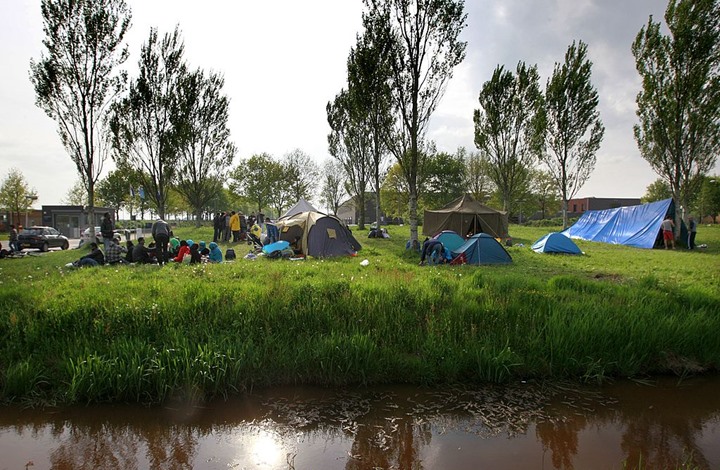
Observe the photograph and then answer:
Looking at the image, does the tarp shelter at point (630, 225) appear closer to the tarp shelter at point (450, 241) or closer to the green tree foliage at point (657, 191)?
the tarp shelter at point (450, 241)

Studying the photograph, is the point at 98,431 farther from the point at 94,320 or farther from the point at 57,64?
the point at 57,64

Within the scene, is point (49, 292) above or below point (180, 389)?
above

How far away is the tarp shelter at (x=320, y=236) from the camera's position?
1497 centimetres

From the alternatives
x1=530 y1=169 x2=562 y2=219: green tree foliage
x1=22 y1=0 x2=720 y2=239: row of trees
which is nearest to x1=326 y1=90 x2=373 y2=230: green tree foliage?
x1=22 y1=0 x2=720 y2=239: row of trees

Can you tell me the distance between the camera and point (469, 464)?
3.18 meters

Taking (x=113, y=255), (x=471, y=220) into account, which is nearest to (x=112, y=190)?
(x=113, y=255)

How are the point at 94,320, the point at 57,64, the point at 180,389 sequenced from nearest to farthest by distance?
1. the point at 180,389
2. the point at 94,320
3. the point at 57,64

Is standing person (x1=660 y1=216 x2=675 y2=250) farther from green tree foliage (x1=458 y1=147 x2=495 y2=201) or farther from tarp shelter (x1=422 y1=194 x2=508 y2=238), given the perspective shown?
green tree foliage (x1=458 y1=147 x2=495 y2=201)

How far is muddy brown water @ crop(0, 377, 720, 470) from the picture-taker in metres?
3.23

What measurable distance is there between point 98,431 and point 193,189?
94.0ft

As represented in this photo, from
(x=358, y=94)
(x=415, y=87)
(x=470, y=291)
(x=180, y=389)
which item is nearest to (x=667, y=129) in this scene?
(x=415, y=87)

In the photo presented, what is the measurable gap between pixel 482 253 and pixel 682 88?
1463 centimetres

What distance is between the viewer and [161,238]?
12.1 m

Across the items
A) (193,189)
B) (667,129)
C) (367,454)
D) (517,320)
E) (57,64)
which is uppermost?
(57,64)
